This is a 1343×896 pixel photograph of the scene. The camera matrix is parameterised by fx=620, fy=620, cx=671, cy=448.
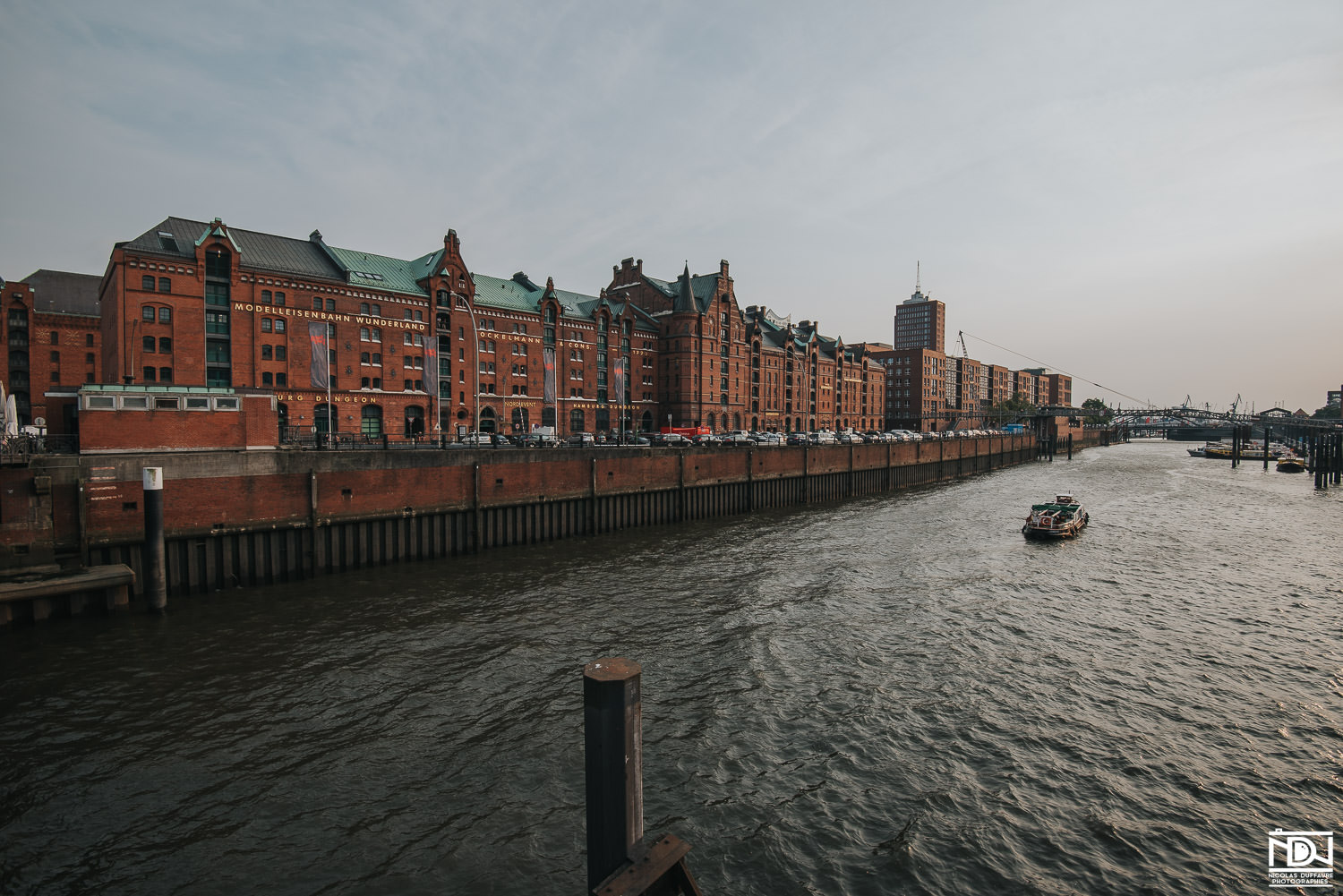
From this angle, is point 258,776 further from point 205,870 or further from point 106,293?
point 106,293

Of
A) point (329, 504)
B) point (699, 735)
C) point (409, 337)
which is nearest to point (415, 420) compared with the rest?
point (409, 337)

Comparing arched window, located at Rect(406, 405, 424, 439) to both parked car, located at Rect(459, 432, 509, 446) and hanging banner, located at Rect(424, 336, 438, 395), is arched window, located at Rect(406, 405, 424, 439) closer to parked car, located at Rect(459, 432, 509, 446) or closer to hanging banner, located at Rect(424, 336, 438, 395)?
hanging banner, located at Rect(424, 336, 438, 395)

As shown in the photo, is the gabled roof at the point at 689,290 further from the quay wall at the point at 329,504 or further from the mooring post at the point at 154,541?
the mooring post at the point at 154,541

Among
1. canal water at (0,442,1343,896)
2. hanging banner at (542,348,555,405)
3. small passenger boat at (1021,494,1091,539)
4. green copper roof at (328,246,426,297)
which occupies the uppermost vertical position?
green copper roof at (328,246,426,297)

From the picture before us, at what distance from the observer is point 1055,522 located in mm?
38281

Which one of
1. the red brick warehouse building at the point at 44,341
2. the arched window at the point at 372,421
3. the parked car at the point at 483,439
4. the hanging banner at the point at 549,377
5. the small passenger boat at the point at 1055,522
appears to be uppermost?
the red brick warehouse building at the point at 44,341

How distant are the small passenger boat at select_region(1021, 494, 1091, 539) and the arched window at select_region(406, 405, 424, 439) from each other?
52.4 metres

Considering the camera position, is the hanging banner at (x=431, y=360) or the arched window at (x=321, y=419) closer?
the hanging banner at (x=431, y=360)

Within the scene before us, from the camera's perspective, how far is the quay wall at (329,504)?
72.1 feet

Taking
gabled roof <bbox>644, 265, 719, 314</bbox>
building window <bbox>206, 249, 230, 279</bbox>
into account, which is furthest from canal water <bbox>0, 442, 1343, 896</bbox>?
gabled roof <bbox>644, 265, 719, 314</bbox>

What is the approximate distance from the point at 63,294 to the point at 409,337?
1828 inches

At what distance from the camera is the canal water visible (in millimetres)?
10148

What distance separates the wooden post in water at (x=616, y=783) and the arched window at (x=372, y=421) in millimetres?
57717

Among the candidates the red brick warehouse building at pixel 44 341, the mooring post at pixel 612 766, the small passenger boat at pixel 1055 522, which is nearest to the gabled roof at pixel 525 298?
the red brick warehouse building at pixel 44 341
